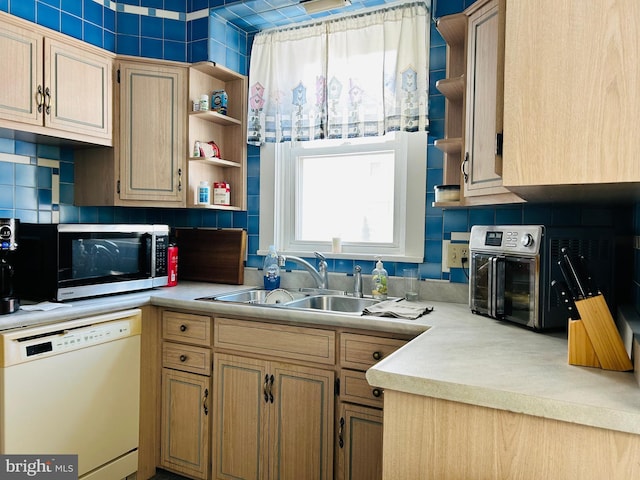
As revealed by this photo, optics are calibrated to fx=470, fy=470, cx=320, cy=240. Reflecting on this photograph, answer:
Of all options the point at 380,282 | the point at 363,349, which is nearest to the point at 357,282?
the point at 380,282

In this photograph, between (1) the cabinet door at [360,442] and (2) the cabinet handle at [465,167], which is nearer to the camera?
(1) the cabinet door at [360,442]

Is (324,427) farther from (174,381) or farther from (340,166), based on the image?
(340,166)

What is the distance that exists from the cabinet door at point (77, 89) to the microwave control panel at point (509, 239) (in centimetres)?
189

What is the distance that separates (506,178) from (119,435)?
6.44ft

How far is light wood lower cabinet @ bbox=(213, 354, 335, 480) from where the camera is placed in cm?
190

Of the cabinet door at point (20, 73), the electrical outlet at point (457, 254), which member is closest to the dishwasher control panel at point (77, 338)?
the cabinet door at point (20, 73)

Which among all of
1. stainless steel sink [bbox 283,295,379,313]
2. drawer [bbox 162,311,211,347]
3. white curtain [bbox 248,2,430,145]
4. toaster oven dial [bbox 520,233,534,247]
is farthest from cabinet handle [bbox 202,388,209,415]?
toaster oven dial [bbox 520,233,534,247]

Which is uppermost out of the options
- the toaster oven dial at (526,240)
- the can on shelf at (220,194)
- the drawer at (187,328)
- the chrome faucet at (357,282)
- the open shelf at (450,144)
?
the open shelf at (450,144)

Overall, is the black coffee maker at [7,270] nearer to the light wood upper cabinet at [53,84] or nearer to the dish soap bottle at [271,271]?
the light wood upper cabinet at [53,84]

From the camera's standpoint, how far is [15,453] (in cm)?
171

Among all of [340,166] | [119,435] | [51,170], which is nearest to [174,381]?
[119,435]

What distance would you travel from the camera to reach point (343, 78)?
8.32ft

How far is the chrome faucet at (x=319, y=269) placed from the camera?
247 centimetres

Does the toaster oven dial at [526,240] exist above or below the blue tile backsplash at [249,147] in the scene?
below
